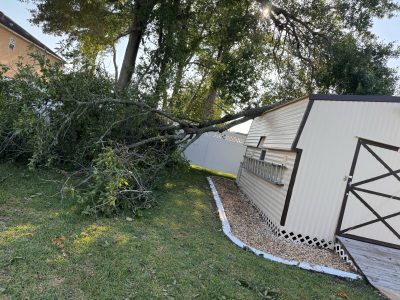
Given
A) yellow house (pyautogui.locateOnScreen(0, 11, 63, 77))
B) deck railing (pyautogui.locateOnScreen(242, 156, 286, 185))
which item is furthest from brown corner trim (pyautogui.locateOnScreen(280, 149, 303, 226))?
yellow house (pyautogui.locateOnScreen(0, 11, 63, 77))

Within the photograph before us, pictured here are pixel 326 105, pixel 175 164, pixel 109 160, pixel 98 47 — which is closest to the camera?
pixel 109 160

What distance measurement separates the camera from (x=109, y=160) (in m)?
6.19

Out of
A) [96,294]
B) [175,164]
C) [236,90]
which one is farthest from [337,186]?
[236,90]

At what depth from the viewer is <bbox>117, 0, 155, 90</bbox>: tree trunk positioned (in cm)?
1237

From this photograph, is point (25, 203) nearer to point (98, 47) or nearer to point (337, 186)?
point (337, 186)

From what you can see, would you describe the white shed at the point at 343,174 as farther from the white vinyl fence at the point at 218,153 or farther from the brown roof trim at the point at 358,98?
the white vinyl fence at the point at 218,153

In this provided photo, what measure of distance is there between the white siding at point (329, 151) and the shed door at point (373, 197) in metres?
0.14

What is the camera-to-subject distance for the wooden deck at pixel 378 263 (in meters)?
5.06

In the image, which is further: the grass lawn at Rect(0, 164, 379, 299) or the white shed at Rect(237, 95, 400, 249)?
the white shed at Rect(237, 95, 400, 249)

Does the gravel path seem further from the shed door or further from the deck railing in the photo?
the deck railing

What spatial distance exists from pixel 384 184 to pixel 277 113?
135 inches

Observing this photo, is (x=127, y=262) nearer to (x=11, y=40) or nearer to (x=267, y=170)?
(x=267, y=170)

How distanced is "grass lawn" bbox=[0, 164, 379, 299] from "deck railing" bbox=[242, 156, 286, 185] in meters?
1.89

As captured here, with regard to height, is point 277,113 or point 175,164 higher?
point 277,113
